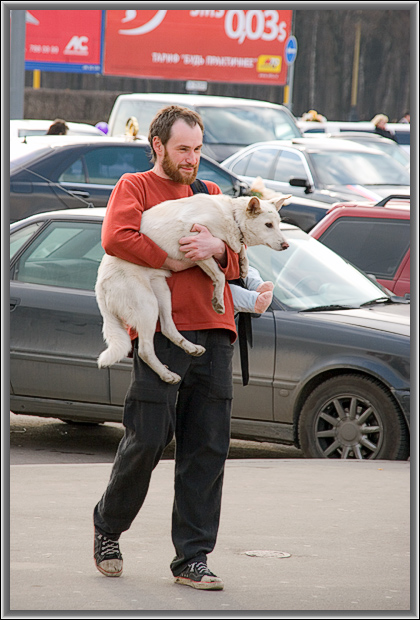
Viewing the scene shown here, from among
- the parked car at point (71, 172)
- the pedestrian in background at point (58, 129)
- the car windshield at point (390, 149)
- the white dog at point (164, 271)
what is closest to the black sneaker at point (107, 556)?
the white dog at point (164, 271)

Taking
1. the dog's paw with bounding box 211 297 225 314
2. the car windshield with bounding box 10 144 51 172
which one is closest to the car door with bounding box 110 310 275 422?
the dog's paw with bounding box 211 297 225 314

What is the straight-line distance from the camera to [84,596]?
407cm

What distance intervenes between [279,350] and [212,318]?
2788mm

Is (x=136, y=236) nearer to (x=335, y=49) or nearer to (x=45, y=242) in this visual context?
(x=45, y=242)

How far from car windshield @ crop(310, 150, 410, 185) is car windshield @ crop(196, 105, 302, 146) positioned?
3754 mm

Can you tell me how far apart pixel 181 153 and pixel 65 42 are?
1288 inches

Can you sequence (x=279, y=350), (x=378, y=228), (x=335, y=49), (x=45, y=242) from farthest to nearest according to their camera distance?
(x=335, y=49), (x=378, y=228), (x=45, y=242), (x=279, y=350)

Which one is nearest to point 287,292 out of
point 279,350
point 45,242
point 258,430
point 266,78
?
point 279,350

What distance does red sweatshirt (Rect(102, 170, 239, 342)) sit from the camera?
4055 mm

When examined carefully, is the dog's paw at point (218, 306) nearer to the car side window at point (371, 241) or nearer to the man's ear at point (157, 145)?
the man's ear at point (157, 145)

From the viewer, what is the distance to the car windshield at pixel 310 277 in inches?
286

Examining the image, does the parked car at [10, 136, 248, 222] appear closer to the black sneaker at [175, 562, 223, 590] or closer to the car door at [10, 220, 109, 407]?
the car door at [10, 220, 109, 407]

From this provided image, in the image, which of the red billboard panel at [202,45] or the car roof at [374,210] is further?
the red billboard panel at [202,45]

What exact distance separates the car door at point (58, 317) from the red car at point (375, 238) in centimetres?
266
